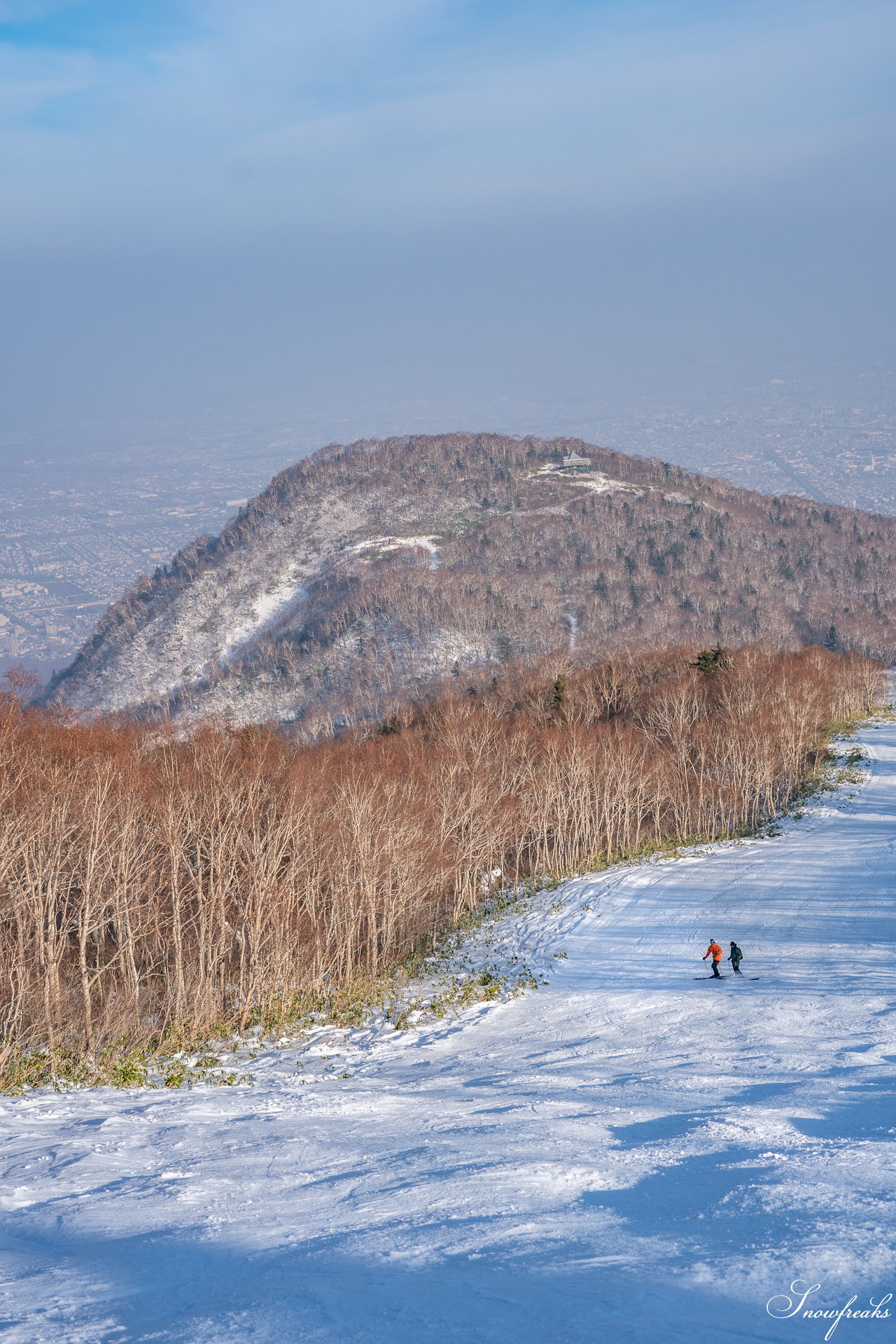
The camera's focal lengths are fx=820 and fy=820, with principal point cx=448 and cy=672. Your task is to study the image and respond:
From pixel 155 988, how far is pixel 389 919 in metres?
9.52

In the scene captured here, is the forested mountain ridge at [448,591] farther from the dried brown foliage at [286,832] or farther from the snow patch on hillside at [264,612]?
the dried brown foliage at [286,832]

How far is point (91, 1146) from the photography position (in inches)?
447

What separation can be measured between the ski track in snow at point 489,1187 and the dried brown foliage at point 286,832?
6.90 m

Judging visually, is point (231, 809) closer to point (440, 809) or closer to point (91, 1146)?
point (440, 809)

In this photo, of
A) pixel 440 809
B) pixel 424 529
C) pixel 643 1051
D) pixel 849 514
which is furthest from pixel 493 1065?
pixel 849 514

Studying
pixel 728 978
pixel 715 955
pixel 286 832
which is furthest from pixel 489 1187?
pixel 286 832

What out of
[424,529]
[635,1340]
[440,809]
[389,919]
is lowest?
[389,919]

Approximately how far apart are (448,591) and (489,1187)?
13630cm

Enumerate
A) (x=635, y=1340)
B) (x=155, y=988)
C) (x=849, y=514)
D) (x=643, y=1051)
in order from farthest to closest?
(x=849, y=514) < (x=155, y=988) < (x=643, y=1051) < (x=635, y=1340)

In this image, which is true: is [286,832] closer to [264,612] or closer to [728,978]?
[728,978]

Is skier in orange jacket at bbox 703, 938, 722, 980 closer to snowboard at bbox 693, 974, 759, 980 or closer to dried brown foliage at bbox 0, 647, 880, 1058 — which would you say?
snowboard at bbox 693, 974, 759, 980

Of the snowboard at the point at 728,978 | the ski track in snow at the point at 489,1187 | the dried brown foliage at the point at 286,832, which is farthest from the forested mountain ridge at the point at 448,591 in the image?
the ski track in snow at the point at 489,1187

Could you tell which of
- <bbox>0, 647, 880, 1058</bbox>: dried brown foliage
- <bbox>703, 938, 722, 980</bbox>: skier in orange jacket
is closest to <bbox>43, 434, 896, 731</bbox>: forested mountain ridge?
<bbox>0, 647, 880, 1058</bbox>: dried brown foliage

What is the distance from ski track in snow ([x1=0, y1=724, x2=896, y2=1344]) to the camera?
21.8ft
